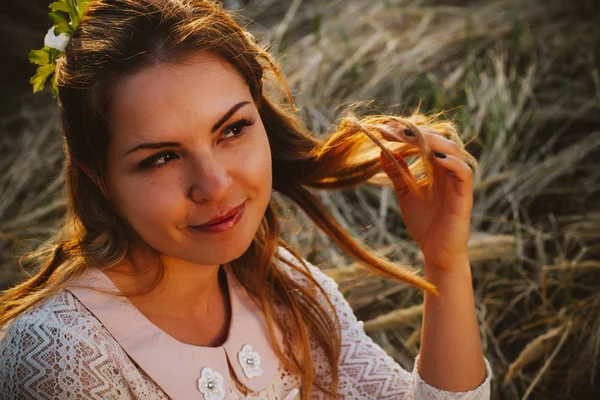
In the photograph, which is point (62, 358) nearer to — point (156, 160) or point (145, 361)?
point (145, 361)

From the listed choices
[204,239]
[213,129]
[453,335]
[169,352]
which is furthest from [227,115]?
[453,335]

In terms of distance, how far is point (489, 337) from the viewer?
8.85ft

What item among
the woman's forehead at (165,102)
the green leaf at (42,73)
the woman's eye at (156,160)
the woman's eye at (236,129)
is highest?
the green leaf at (42,73)

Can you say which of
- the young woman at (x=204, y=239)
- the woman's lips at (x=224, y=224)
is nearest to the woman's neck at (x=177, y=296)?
the young woman at (x=204, y=239)

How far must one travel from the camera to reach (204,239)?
66.9 inches

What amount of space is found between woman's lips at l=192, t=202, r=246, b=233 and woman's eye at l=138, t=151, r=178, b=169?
0.53 ft

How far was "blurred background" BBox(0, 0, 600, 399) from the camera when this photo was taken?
8.85 feet

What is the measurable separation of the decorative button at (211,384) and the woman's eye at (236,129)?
0.58 m

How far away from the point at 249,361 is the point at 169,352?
0.78 feet

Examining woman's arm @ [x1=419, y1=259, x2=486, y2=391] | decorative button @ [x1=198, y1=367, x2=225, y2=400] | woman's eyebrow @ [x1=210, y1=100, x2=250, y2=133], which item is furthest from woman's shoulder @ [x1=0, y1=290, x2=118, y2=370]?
woman's arm @ [x1=419, y1=259, x2=486, y2=391]

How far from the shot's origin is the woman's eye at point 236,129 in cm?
174

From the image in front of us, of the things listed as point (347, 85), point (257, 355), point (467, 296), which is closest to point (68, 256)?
point (257, 355)

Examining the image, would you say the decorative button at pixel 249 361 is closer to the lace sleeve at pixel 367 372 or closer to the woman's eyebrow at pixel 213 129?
the lace sleeve at pixel 367 372

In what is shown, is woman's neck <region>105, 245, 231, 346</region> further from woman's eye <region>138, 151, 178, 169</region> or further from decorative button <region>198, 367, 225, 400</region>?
woman's eye <region>138, 151, 178, 169</region>
